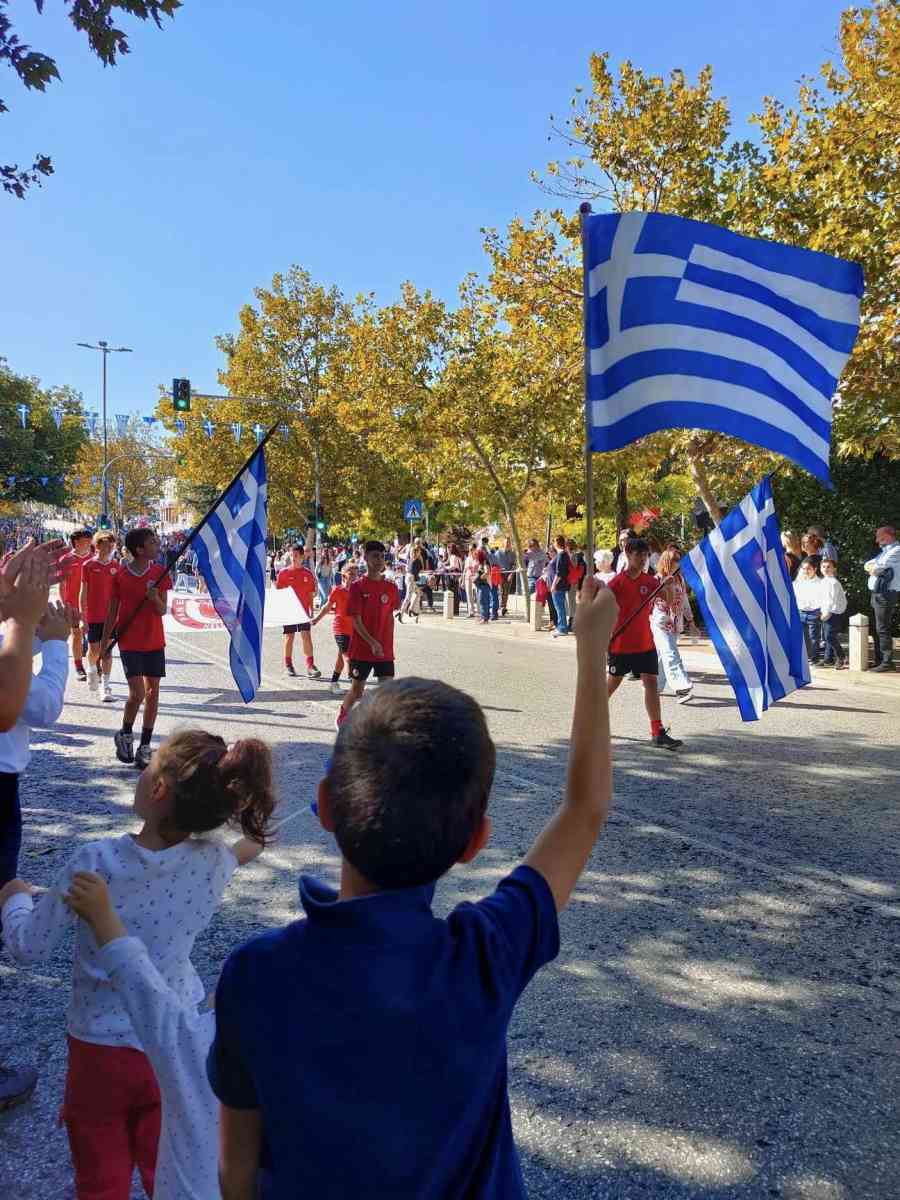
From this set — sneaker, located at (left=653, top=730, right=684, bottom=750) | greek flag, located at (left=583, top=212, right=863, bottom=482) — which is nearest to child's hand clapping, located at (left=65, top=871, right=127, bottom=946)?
greek flag, located at (left=583, top=212, right=863, bottom=482)

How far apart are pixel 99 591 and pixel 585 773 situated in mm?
9668

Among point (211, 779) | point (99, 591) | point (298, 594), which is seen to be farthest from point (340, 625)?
point (211, 779)

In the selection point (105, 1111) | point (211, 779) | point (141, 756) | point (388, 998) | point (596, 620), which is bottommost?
point (105, 1111)

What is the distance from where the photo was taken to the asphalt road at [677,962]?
2.81m

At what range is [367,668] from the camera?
900 cm

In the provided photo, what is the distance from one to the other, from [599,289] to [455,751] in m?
2.81

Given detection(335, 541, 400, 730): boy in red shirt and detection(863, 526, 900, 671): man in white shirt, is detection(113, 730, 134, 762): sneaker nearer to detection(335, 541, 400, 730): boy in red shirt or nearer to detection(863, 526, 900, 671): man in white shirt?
detection(335, 541, 400, 730): boy in red shirt

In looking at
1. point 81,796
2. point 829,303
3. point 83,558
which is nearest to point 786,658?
point 829,303

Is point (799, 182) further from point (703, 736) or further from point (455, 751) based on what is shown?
point (455, 751)

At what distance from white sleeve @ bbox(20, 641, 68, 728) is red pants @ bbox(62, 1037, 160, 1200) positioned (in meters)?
1.19

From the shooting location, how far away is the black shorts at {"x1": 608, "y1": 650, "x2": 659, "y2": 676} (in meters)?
8.62

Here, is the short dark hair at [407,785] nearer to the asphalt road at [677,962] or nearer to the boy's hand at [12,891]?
the boy's hand at [12,891]

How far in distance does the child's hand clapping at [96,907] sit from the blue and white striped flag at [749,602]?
533cm

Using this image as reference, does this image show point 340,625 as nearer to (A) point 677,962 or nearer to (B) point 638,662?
(B) point 638,662
